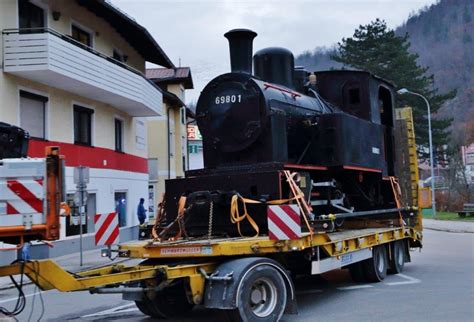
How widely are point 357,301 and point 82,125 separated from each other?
13.6 m

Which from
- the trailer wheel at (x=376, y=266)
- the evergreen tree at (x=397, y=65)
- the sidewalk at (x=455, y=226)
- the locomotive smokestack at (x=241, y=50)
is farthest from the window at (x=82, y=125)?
the evergreen tree at (x=397, y=65)

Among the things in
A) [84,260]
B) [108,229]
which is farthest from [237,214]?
[84,260]

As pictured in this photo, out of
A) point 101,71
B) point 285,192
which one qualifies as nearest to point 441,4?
point 101,71

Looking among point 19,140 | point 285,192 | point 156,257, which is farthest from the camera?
point 285,192

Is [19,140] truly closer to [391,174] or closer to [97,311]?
[97,311]

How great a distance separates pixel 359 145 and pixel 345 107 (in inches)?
59.4

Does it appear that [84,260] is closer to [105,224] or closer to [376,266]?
[105,224]

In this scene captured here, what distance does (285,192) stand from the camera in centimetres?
848

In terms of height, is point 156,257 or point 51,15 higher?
point 51,15

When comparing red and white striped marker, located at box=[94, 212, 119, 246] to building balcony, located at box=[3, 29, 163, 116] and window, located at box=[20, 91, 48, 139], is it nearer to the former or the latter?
building balcony, located at box=[3, 29, 163, 116]

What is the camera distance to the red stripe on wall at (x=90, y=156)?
1694cm

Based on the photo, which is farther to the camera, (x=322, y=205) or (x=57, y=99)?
(x=57, y=99)

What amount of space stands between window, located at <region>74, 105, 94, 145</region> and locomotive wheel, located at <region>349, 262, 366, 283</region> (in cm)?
1157

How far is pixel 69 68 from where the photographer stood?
16.6m
